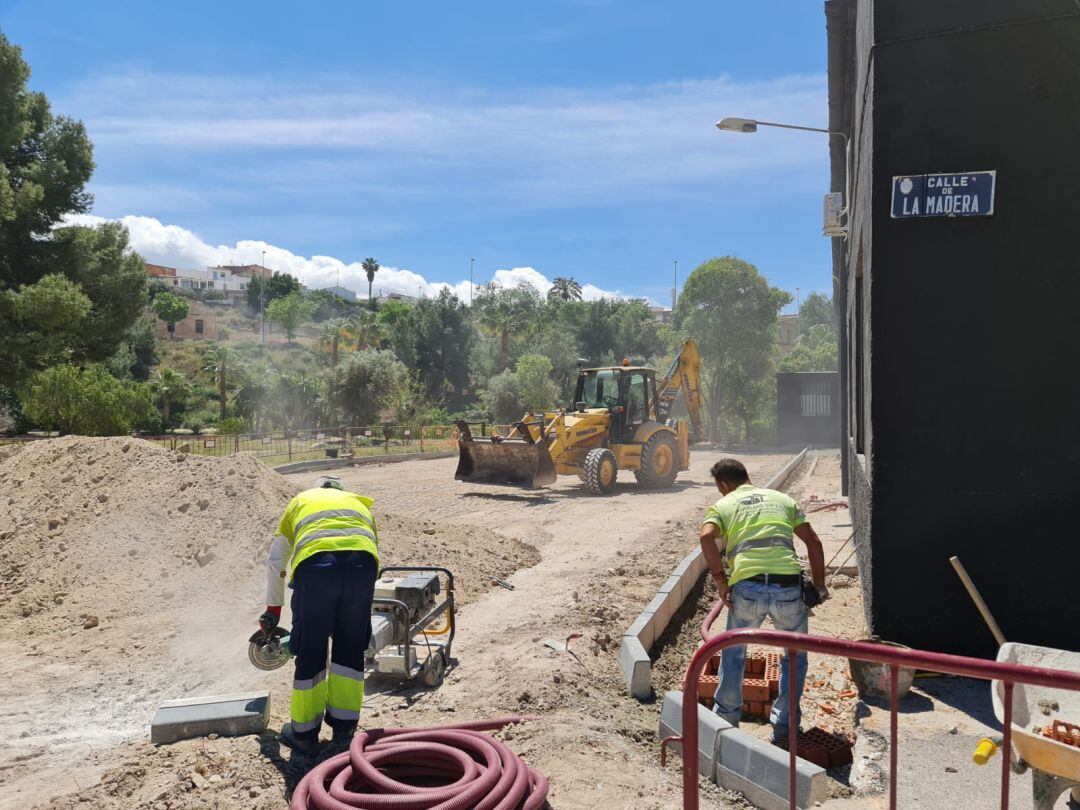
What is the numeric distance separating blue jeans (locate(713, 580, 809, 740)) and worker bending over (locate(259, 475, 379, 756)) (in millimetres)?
2060

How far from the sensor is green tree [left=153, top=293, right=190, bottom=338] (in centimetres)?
8912

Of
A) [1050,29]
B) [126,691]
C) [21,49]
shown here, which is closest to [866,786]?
[1050,29]

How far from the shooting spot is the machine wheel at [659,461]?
1770 centimetres

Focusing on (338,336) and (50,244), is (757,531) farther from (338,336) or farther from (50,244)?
(338,336)

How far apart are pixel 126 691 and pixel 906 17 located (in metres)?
7.39

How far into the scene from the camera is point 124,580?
8.48 metres

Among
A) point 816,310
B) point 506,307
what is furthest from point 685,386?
point 816,310

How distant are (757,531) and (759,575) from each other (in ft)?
0.83

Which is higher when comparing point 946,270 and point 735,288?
point 735,288

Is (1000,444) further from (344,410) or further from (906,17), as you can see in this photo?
(344,410)

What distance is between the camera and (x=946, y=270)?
5727mm

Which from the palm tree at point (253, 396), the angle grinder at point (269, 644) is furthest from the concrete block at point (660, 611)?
the palm tree at point (253, 396)

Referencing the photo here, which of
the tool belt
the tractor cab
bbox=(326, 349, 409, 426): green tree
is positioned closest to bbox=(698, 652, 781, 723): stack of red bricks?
the tool belt

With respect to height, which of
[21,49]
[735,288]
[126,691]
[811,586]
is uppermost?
[21,49]
